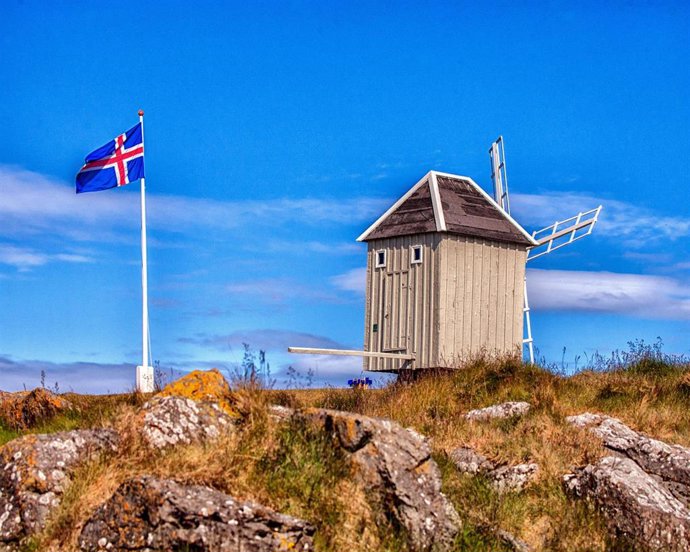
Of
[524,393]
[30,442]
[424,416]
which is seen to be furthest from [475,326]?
[30,442]

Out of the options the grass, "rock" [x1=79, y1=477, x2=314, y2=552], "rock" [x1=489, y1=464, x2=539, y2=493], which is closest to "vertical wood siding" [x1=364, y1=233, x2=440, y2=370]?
the grass

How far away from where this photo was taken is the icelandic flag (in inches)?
757

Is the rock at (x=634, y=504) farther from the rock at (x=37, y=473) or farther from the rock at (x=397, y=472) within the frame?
the rock at (x=37, y=473)

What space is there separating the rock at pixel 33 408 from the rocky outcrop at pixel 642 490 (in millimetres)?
7888

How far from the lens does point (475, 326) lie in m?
21.7

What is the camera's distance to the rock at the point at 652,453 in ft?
41.5

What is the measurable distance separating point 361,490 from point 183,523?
77.4 inches

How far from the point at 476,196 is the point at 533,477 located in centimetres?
1239

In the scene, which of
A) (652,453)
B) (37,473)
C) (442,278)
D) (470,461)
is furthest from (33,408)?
(442,278)

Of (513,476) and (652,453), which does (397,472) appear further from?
(652,453)

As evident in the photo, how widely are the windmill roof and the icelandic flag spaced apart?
6.27 metres

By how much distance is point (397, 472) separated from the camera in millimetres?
9711

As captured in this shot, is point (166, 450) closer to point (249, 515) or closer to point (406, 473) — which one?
point (249, 515)

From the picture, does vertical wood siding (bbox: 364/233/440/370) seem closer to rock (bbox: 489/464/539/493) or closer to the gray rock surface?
rock (bbox: 489/464/539/493)
